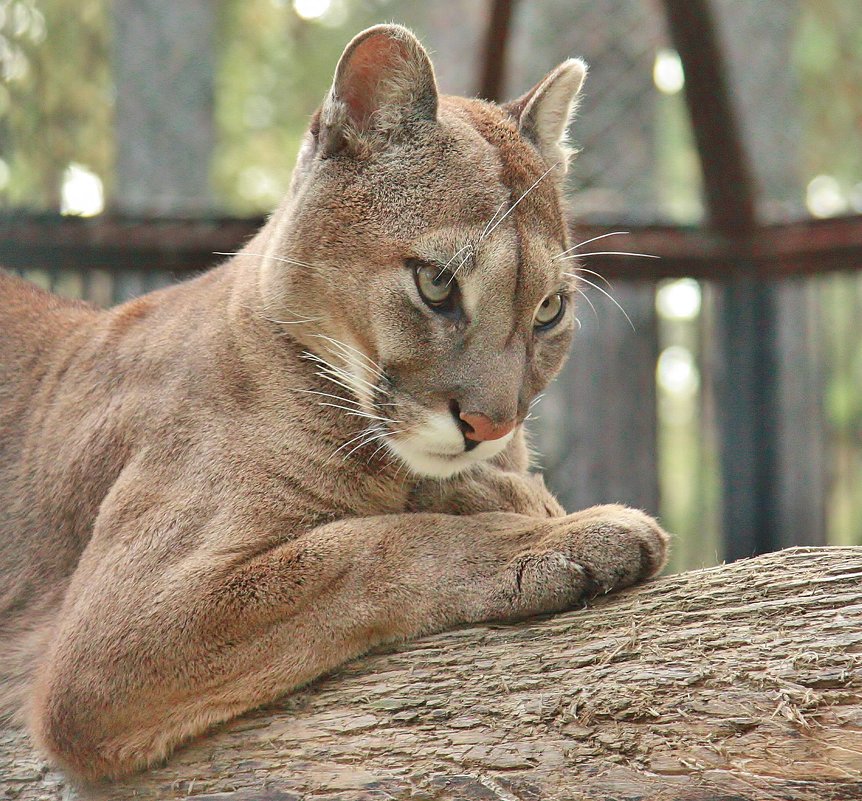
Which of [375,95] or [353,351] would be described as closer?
[353,351]

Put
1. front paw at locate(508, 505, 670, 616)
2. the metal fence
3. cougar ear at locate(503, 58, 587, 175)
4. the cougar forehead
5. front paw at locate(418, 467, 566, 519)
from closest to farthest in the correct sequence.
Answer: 1. front paw at locate(508, 505, 670, 616)
2. the cougar forehead
3. front paw at locate(418, 467, 566, 519)
4. cougar ear at locate(503, 58, 587, 175)
5. the metal fence

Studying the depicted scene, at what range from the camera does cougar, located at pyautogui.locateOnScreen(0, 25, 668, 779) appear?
3.47 meters

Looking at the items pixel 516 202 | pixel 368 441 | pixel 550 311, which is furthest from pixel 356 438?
pixel 516 202

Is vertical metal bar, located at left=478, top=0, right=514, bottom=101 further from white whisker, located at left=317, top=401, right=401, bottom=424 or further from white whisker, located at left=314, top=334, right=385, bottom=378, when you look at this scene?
white whisker, located at left=317, top=401, right=401, bottom=424

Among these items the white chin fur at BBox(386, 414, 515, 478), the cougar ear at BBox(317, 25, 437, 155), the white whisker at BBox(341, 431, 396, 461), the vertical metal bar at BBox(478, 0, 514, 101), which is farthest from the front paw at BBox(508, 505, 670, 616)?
the vertical metal bar at BBox(478, 0, 514, 101)

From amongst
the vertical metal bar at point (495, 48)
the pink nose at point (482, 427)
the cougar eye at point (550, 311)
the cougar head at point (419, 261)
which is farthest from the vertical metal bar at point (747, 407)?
the pink nose at point (482, 427)

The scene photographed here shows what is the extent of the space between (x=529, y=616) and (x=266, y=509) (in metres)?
0.96

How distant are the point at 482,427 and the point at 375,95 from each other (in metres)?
1.38

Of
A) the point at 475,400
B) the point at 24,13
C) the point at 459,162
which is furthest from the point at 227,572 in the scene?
the point at 24,13

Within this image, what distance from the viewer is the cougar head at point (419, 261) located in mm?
3689

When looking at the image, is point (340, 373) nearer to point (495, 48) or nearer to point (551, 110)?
point (551, 110)

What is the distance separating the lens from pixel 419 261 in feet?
12.5

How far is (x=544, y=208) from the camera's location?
4.12 m

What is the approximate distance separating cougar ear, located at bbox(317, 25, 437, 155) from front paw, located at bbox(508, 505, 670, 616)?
5.49 ft
